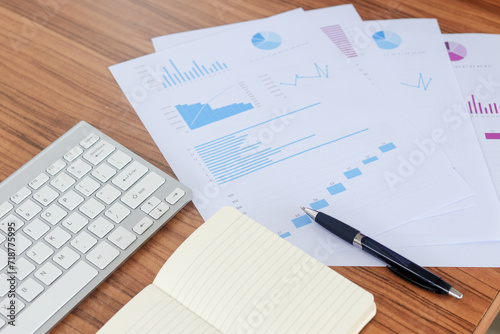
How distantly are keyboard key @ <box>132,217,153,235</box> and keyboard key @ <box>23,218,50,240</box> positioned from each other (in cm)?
9

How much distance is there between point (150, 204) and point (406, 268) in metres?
Answer: 0.27

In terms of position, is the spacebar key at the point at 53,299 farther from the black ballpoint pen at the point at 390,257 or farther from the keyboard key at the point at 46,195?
the black ballpoint pen at the point at 390,257

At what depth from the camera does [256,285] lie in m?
0.48

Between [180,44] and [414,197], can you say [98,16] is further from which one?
[414,197]

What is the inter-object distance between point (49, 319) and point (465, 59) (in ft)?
2.14

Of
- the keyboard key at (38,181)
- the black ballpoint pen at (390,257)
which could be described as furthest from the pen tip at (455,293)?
the keyboard key at (38,181)

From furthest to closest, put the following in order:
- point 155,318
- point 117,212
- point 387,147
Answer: point 387,147 → point 117,212 → point 155,318

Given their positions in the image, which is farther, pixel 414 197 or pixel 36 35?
pixel 36 35

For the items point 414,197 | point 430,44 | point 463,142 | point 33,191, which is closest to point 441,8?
point 430,44

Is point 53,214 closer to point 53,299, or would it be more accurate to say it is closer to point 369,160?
point 53,299

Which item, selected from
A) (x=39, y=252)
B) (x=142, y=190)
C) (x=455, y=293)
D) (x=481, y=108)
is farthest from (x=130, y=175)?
(x=481, y=108)

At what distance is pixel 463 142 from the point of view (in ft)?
2.25

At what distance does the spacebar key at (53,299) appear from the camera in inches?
19.5

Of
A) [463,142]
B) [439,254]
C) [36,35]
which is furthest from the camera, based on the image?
[36,35]
